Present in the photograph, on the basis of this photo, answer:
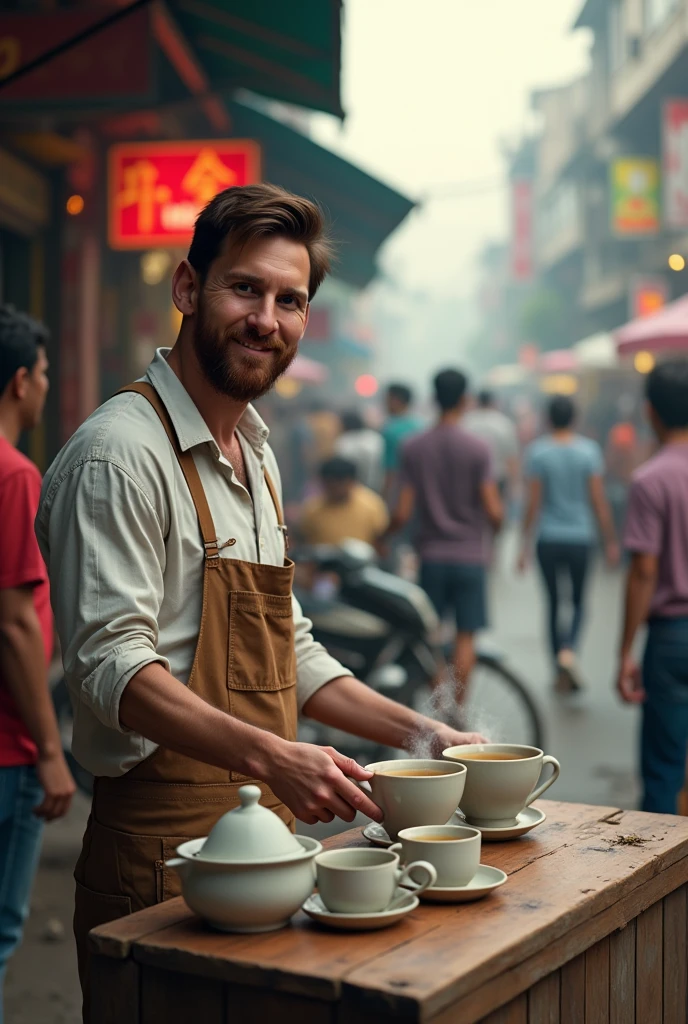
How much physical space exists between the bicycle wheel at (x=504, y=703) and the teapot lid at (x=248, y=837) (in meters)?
4.81

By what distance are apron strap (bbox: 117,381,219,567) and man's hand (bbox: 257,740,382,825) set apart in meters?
0.50

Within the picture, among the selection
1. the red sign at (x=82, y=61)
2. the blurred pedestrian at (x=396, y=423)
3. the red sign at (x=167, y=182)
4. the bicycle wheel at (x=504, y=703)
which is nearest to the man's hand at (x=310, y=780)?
the bicycle wheel at (x=504, y=703)

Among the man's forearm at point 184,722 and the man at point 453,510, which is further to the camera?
the man at point 453,510

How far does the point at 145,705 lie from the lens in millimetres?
2318

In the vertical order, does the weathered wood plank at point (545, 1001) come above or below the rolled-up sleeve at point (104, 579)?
below

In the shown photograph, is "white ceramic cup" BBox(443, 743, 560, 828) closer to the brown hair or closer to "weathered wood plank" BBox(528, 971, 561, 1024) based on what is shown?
"weathered wood plank" BBox(528, 971, 561, 1024)

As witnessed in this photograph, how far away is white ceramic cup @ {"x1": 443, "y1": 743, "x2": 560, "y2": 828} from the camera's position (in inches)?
98.1

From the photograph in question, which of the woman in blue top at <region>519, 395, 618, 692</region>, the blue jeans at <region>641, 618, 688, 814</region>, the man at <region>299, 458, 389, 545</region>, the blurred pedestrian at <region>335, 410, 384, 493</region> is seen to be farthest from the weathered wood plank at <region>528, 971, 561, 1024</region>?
the blurred pedestrian at <region>335, 410, 384, 493</region>

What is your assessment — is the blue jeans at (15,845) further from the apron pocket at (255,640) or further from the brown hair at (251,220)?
the brown hair at (251,220)

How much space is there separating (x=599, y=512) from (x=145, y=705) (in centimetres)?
827

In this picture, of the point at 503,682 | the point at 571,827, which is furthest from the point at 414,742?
the point at 503,682

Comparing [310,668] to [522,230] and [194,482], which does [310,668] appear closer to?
[194,482]

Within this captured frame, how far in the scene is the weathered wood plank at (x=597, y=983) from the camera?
2271mm

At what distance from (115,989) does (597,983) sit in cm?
86
